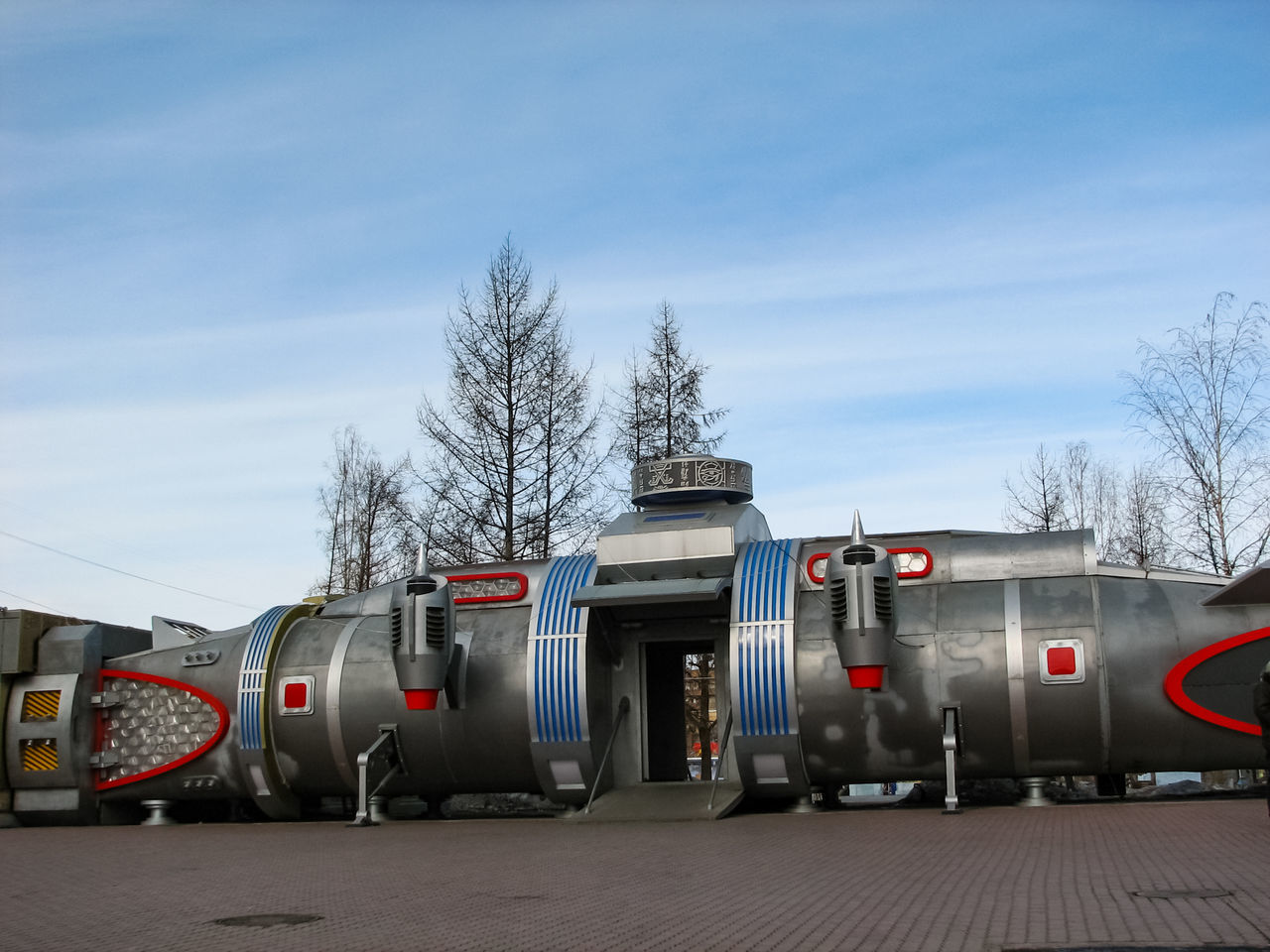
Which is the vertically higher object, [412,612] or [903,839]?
[412,612]

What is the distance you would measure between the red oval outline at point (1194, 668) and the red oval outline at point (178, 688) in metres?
14.4

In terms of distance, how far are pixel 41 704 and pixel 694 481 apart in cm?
1153

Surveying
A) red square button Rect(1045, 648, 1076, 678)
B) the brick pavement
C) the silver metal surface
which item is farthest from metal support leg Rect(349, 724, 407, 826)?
red square button Rect(1045, 648, 1076, 678)

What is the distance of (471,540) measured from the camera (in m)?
27.7

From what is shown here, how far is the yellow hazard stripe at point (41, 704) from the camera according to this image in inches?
851

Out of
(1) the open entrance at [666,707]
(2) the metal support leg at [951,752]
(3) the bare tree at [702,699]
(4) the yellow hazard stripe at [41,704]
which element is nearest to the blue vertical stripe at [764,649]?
(2) the metal support leg at [951,752]

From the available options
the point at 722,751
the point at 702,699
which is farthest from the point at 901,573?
the point at 702,699

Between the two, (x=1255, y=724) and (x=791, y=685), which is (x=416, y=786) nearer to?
(x=791, y=685)

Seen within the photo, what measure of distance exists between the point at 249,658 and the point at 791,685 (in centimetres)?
897

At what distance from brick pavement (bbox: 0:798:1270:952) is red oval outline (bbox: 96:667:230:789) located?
159 inches

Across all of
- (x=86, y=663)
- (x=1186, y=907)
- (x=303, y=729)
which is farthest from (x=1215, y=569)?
(x=86, y=663)

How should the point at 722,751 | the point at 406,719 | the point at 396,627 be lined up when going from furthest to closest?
the point at 406,719 < the point at 722,751 < the point at 396,627

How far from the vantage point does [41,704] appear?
71.2 ft

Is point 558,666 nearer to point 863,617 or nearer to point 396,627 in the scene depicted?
point 396,627
